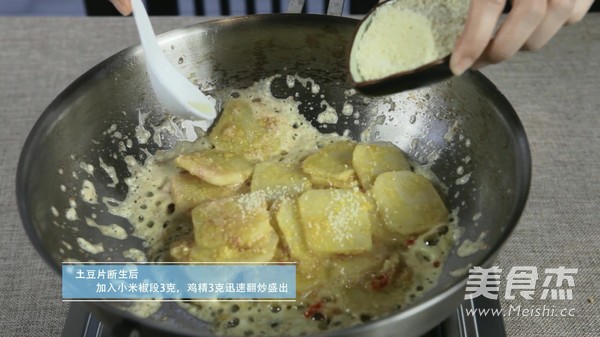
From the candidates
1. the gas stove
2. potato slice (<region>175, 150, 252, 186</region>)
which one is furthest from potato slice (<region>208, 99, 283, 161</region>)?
the gas stove

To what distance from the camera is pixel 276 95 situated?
52.4 inches

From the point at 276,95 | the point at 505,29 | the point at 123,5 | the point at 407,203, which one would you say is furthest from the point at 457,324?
the point at 123,5

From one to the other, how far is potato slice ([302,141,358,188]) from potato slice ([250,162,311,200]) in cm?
2

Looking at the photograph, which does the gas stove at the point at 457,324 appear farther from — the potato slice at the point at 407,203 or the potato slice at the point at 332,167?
the potato slice at the point at 332,167

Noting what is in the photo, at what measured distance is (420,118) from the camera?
1.25m

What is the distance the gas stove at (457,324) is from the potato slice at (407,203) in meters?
0.15

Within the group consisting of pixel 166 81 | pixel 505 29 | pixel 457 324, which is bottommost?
pixel 457 324

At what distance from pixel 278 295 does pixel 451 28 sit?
50 centimetres

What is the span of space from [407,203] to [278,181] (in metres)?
0.24

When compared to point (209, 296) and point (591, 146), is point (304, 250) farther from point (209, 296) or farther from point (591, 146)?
point (591, 146)

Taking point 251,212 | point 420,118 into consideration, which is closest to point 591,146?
point 420,118

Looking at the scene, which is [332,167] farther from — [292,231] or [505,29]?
[505,29]

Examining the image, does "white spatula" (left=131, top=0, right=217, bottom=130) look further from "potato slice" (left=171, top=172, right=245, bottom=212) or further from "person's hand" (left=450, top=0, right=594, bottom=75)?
"person's hand" (left=450, top=0, right=594, bottom=75)

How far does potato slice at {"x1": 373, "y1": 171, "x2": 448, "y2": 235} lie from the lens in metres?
1.06
